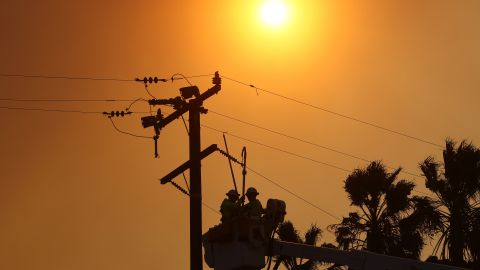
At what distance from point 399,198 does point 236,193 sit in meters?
18.3

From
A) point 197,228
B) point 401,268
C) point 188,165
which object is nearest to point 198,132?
point 188,165

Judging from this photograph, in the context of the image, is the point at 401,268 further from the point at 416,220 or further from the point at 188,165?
the point at 416,220

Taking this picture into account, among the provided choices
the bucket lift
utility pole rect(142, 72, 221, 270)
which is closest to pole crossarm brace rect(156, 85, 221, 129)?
utility pole rect(142, 72, 221, 270)

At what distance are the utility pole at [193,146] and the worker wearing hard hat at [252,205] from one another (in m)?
4.51

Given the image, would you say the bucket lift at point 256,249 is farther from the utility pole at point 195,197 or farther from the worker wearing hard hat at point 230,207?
the utility pole at point 195,197

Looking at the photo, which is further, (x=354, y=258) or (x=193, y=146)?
(x=193, y=146)

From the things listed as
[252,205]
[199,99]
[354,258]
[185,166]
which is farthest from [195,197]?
[354,258]

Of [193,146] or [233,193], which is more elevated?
[193,146]

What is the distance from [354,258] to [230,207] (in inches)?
172

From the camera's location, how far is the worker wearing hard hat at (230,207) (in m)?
28.5

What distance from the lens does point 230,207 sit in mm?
28453

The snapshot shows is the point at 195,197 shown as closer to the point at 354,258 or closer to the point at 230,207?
the point at 230,207

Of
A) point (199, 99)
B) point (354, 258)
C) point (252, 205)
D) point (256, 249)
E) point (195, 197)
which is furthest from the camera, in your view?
point (199, 99)

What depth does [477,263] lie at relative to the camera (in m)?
39.9
